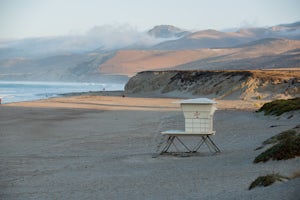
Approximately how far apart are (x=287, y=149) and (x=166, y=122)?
13468mm

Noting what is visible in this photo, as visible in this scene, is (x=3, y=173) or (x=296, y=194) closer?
(x=296, y=194)

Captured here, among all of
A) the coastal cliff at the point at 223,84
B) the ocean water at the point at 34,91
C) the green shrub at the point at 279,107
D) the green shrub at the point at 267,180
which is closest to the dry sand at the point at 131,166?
the green shrub at the point at 267,180

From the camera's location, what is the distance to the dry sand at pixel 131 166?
9727mm

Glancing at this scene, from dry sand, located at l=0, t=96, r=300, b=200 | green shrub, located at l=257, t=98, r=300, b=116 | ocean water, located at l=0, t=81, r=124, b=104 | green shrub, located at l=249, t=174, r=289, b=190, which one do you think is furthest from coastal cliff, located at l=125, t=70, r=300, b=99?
green shrub, located at l=249, t=174, r=289, b=190

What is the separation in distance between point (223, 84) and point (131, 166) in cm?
3914

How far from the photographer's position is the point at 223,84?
168 ft

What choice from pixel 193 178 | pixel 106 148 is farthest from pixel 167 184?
pixel 106 148

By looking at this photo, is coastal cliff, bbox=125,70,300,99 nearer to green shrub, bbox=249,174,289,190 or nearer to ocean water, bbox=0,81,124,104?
ocean water, bbox=0,81,124,104

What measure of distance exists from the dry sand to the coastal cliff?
2189cm

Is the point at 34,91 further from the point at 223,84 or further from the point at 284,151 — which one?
the point at 284,151

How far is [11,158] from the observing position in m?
14.9

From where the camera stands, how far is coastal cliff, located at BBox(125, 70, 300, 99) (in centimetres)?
4397

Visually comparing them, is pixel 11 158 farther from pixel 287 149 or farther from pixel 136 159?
pixel 287 149

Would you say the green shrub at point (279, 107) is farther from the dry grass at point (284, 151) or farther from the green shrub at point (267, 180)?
the green shrub at point (267, 180)
